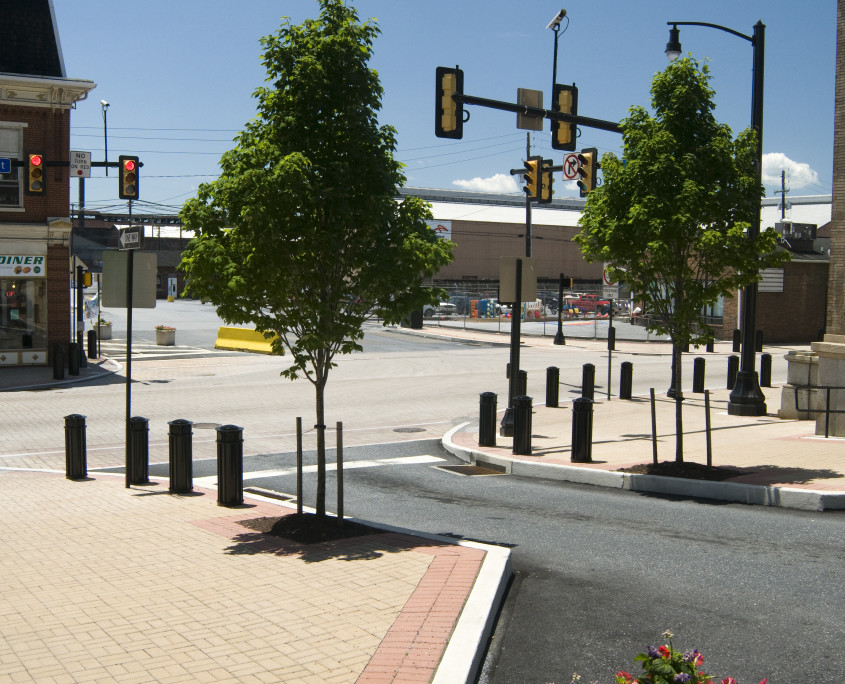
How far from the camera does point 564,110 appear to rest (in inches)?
592

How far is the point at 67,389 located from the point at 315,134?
56.5 feet

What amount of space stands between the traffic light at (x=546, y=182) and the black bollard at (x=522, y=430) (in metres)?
6.35

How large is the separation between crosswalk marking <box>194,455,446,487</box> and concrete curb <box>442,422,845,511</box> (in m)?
0.90

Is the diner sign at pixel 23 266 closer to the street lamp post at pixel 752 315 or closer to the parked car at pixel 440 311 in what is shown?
the street lamp post at pixel 752 315

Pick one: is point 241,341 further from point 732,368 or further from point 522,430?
point 522,430

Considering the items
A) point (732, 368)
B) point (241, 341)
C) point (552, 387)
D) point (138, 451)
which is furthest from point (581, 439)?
point (241, 341)

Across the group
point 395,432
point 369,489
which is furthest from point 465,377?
point 369,489

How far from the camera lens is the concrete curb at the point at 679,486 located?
10188 mm

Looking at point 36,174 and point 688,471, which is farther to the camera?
point 36,174

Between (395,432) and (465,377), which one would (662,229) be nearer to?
(395,432)

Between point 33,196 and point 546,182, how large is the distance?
1669cm

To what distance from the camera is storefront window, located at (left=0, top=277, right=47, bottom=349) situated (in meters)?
26.6

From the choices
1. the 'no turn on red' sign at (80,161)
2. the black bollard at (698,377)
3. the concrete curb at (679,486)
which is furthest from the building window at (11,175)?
the black bollard at (698,377)

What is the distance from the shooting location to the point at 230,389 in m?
23.5
